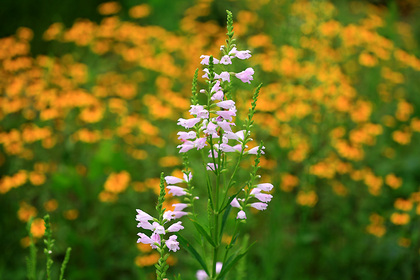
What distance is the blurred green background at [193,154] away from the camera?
3.23m

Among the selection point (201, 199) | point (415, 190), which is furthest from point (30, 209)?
point (415, 190)

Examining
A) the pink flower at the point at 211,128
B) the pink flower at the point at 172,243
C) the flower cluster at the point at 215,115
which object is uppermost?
the flower cluster at the point at 215,115

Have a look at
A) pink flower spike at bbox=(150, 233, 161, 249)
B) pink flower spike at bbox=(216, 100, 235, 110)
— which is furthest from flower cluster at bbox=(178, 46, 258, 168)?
pink flower spike at bbox=(150, 233, 161, 249)

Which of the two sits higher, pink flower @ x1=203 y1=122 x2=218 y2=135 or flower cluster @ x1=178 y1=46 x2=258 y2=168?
flower cluster @ x1=178 y1=46 x2=258 y2=168

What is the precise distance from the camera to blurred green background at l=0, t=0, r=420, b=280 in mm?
3234

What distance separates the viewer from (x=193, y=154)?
13.7 feet

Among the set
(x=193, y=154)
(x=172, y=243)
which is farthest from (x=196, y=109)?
(x=193, y=154)

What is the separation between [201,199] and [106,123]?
1819mm

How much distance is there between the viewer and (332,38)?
252 inches

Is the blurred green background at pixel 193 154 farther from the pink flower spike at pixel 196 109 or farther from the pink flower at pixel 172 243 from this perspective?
the pink flower spike at pixel 196 109

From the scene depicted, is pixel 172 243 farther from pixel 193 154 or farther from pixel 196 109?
pixel 193 154

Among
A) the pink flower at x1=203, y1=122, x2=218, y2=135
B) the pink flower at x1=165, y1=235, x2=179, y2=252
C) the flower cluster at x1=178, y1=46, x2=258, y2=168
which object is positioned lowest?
the pink flower at x1=165, y1=235, x2=179, y2=252

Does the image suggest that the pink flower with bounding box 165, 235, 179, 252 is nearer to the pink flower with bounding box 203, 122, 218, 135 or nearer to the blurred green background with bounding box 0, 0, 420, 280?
the pink flower with bounding box 203, 122, 218, 135

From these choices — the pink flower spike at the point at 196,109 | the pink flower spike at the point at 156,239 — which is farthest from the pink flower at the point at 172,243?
the pink flower spike at the point at 196,109
